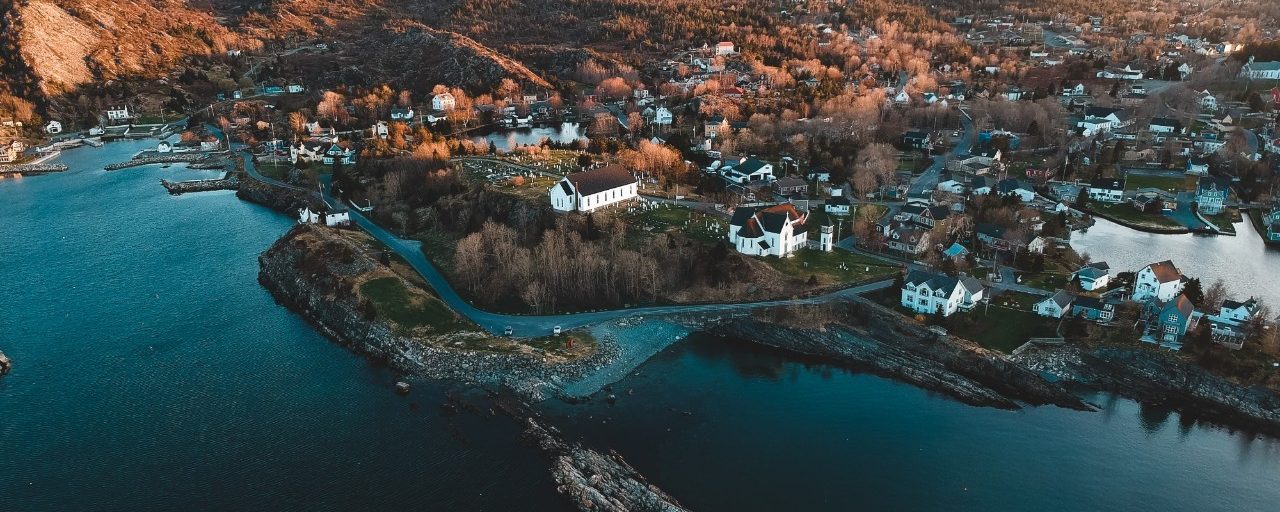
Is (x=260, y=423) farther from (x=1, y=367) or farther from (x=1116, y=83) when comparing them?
(x=1116, y=83)

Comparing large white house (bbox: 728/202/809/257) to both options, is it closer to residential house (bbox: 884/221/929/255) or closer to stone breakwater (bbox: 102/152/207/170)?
residential house (bbox: 884/221/929/255)

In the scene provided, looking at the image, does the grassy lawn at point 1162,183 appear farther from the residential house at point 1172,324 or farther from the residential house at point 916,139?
the residential house at point 1172,324

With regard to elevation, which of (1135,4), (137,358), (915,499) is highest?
(1135,4)

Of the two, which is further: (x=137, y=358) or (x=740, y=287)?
(x=740, y=287)

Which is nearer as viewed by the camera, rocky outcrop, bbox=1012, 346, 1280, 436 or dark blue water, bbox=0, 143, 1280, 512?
dark blue water, bbox=0, 143, 1280, 512

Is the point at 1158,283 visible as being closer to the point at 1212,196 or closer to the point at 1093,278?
the point at 1093,278

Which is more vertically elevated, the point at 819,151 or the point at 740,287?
the point at 819,151

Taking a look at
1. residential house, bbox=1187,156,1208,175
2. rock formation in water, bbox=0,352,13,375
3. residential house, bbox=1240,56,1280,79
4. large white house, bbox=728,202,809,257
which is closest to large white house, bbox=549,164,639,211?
large white house, bbox=728,202,809,257

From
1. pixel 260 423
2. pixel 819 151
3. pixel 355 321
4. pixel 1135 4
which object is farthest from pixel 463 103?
pixel 1135 4
